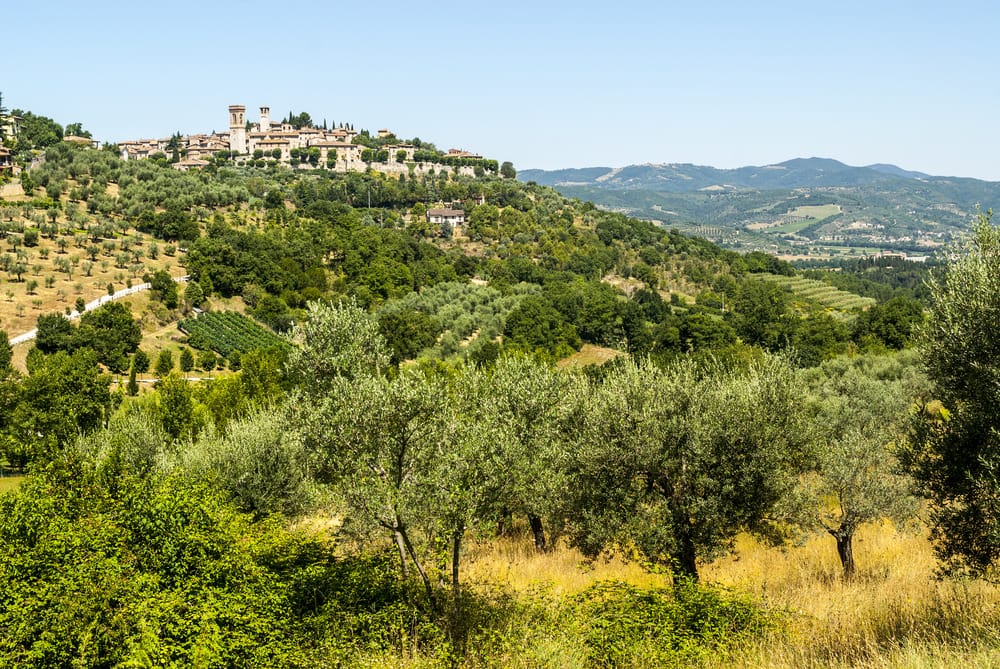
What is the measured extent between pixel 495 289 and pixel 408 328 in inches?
977

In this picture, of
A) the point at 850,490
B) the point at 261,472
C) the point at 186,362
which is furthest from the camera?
the point at 186,362

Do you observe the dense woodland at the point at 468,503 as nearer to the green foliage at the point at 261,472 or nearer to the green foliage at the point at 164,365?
the green foliage at the point at 261,472

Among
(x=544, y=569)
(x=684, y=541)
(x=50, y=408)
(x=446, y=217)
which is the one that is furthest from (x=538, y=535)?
(x=446, y=217)

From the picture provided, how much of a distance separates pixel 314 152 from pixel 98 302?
4440 inches

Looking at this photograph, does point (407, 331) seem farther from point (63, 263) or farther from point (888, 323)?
point (888, 323)

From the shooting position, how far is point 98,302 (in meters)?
73.2

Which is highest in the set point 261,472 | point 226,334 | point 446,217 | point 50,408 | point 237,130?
point 237,130

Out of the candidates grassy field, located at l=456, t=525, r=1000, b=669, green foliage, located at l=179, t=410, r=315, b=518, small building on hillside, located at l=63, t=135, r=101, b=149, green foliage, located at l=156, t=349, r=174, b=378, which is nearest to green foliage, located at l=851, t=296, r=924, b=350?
grassy field, located at l=456, t=525, r=1000, b=669

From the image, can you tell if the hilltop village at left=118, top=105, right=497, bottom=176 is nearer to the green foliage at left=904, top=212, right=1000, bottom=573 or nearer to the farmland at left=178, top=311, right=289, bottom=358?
the farmland at left=178, top=311, right=289, bottom=358

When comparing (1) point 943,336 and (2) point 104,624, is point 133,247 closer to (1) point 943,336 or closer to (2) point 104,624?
(2) point 104,624

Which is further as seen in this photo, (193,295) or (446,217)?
(446,217)

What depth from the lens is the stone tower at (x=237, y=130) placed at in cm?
19100

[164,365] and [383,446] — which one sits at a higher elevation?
[383,446]

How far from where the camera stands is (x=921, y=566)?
59.0ft
